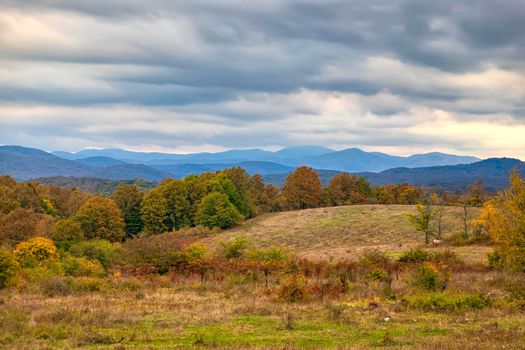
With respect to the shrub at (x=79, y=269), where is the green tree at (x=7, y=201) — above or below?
above

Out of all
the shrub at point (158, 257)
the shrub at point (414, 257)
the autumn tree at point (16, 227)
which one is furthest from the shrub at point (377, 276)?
the autumn tree at point (16, 227)

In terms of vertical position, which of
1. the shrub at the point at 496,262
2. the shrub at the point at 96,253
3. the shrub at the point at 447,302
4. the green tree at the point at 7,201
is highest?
the green tree at the point at 7,201

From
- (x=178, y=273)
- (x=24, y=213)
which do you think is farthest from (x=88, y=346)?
(x=24, y=213)

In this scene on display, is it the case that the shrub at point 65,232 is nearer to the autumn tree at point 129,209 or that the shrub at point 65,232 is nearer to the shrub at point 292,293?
the autumn tree at point 129,209

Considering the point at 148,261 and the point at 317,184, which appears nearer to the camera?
the point at 148,261

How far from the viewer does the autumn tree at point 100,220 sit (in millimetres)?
86875

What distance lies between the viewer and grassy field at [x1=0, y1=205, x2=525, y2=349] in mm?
16797

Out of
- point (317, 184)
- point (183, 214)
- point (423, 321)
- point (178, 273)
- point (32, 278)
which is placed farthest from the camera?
point (317, 184)

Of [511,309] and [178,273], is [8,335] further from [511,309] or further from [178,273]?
[178,273]

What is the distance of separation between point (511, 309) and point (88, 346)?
1747 cm

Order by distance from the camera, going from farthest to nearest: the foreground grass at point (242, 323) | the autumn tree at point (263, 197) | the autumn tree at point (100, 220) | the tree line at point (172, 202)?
the autumn tree at point (263, 197), the autumn tree at point (100, 220), the tree line at point (172, 202), the foreground grass at point (242, 323)

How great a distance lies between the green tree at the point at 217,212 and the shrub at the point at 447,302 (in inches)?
2997

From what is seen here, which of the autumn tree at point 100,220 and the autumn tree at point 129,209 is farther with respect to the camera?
the autumn tree at point 129,209

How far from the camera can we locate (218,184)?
4154 inches
